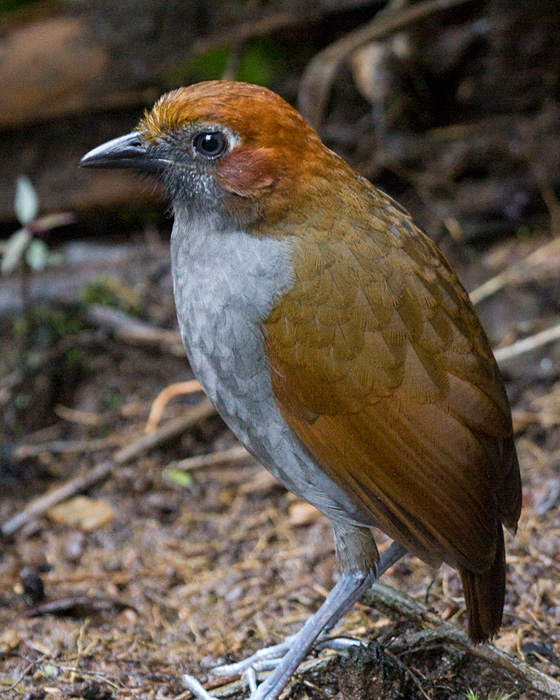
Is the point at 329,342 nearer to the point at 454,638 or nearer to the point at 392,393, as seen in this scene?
the point at 392,393

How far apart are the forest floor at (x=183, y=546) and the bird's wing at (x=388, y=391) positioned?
48 cm

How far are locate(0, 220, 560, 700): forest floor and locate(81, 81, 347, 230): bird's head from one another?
4.78ft

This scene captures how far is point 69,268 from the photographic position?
542 centimetres

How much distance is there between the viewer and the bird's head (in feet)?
7.80

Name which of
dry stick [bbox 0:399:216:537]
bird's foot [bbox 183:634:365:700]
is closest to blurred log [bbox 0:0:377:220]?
dry stick [bbox 0:399:216:537]

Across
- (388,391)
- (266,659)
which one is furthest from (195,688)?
(388,391)

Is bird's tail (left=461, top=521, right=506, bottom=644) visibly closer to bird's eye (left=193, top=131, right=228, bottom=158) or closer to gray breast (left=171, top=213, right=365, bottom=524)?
gray breast (left=171, top=213, right=365, bottom=524)

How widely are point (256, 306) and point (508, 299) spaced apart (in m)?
2.84

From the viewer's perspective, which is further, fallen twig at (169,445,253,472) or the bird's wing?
fallen twig at (169,445,253,472)

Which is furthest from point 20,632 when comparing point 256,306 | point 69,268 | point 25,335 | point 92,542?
point 69,268

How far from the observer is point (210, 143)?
243cm

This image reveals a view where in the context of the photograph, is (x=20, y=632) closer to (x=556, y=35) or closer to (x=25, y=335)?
(x=25, y=335)

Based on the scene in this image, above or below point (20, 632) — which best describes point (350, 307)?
above

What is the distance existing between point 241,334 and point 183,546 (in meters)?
1.73
